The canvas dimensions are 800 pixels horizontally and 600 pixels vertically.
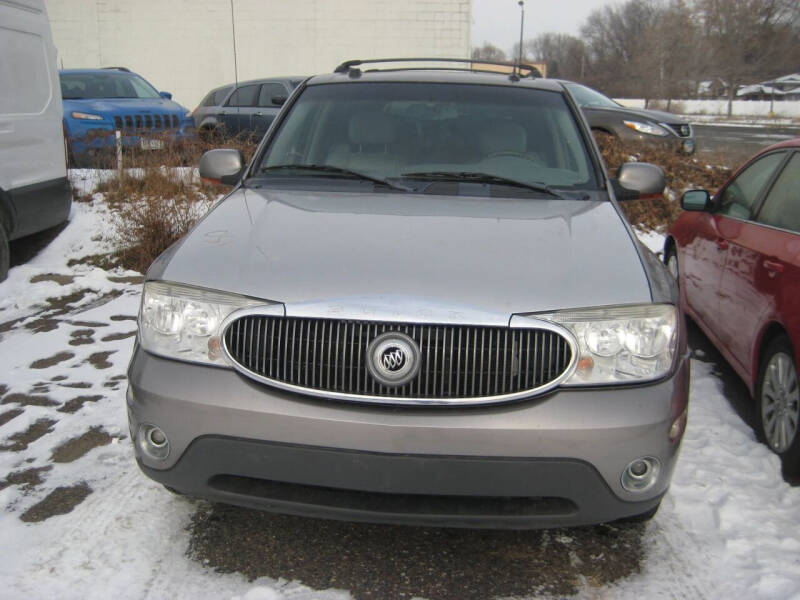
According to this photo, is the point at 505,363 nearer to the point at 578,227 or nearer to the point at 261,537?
the point at 578,227

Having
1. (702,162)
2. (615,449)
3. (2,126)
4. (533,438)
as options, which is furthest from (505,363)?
(702,162)

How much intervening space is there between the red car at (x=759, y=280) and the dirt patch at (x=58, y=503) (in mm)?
3151

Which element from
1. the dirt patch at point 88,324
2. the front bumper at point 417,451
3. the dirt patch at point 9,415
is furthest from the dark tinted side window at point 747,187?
the dirt patch at point 88,324

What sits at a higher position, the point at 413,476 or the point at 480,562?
the point at 413,476

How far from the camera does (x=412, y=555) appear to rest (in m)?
2.87

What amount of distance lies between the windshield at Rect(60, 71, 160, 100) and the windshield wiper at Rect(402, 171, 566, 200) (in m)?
9.84

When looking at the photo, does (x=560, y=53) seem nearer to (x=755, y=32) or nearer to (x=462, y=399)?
(x=755, y=32)

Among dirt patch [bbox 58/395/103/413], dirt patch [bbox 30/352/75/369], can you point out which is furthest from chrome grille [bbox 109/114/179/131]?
dirt patch [bbox 58/395/103/413]

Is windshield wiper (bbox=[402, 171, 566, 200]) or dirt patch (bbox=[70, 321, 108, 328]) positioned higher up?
windshield wiper (bbox=[402, 171, 566, 200])

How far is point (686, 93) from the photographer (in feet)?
191

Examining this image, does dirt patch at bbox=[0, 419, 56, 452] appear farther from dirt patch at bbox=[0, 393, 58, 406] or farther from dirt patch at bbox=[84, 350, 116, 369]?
dirt patch at bbox=[84, 350, 116, 369]

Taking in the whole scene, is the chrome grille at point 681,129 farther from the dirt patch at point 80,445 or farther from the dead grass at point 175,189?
the dirt patch at point 80,445

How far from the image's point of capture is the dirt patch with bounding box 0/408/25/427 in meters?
3.97

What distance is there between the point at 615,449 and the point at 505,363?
1.40 ft
